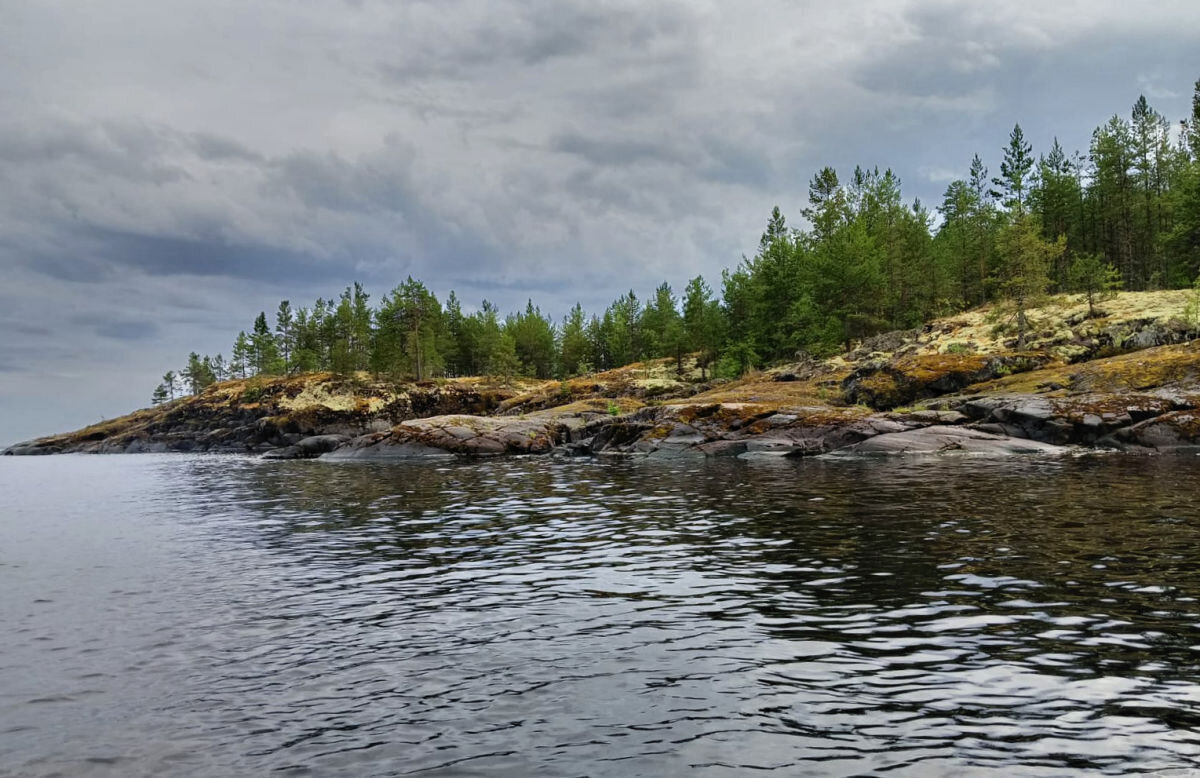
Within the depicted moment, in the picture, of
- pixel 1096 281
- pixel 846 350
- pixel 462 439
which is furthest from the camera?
pixel 846 350

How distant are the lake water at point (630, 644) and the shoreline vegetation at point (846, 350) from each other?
2094 cm

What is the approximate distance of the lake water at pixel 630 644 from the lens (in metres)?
6.40

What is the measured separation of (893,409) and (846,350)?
2667 centimetres

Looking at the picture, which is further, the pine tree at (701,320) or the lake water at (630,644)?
the pine tree at (701,320)

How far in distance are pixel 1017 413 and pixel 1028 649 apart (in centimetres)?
3431

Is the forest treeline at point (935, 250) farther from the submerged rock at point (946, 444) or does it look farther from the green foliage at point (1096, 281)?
the submerged rock at point (946, 444)

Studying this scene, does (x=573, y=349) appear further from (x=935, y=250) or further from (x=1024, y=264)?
(x=1024, y=264)

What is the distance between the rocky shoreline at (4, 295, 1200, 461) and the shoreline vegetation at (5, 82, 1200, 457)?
191mm

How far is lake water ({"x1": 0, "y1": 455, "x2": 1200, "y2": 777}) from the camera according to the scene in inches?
252

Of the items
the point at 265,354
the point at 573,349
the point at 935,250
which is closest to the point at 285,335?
the point at 265,354

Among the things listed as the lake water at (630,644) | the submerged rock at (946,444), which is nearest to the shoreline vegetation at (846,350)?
the submerged rock at (946,444)

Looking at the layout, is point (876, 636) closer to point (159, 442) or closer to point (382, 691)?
point (382, 691)

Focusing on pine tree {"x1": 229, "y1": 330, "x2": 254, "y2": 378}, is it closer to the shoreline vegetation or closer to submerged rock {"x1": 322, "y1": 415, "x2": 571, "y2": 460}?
the shoreline vegetation

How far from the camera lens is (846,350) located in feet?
237
